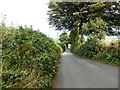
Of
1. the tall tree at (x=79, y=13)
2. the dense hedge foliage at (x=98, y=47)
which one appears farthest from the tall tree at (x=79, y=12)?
the dense hedge foliage at (x=98, y=47)

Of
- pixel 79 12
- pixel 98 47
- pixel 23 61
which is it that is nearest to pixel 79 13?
pixel 79 12

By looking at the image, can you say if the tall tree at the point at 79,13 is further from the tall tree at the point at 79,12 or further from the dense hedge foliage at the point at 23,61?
the dense hedge foliage at the point at 23,61

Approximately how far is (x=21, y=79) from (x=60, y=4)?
25.1m

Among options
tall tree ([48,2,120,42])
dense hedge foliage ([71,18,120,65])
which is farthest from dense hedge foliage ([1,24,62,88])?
tall tree ([48,2,120,42])

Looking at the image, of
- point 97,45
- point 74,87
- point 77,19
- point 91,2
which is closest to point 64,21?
point 77,19

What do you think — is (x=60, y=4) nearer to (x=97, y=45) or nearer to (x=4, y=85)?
(x=97, y=45)

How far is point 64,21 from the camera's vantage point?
3166cm

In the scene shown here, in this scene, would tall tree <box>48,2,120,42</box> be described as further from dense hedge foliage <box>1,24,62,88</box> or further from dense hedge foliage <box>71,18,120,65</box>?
dense hedge foliage <box>1,24,62,88</box>

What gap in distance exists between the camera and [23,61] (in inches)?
284

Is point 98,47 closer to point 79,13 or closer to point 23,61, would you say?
point 79,13

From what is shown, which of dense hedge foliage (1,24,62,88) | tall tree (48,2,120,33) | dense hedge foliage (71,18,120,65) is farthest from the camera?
tall tree (48,2,120,33)

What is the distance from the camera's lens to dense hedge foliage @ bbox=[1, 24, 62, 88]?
6266 millimetres

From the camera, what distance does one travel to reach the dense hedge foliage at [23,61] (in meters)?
6.27

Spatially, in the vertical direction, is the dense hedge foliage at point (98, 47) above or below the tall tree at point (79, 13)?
below
